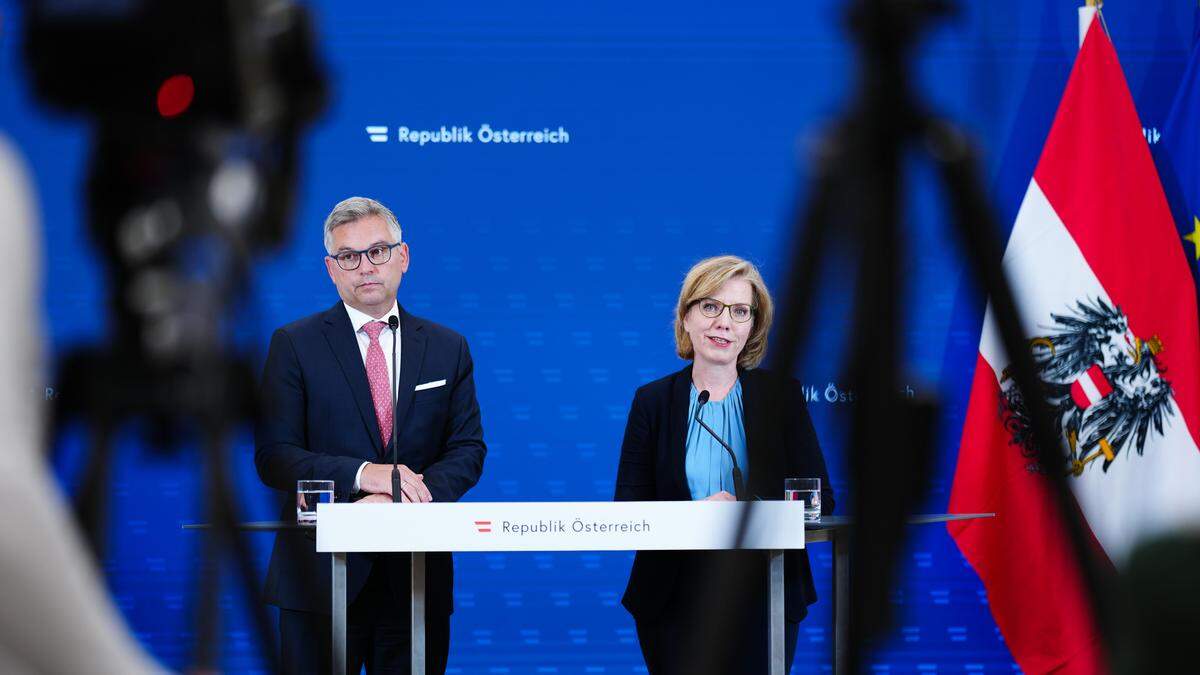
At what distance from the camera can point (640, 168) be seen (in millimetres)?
5422

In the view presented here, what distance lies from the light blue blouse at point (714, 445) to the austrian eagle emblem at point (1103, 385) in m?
1.50

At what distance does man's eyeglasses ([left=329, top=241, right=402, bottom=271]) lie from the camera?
4008 millimetres

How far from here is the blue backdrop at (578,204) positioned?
524 centimetres

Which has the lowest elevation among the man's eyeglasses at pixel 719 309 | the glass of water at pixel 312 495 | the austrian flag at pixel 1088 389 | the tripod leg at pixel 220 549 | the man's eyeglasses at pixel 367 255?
the tripod leg at pixel 220 549

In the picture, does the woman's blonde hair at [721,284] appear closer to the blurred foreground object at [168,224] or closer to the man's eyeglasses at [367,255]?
the man's eyeglasses at [367,255]

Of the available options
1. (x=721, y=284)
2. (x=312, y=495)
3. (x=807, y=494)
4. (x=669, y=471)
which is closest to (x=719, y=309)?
(x=721, y=284)

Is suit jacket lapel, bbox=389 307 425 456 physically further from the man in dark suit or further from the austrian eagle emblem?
the austrian eagle emblem

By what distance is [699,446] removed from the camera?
3832 millimetres

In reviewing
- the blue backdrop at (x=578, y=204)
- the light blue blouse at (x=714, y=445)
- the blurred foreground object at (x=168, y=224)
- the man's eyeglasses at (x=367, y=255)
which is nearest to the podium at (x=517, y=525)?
the light blue blouse at (x=714, y=445)

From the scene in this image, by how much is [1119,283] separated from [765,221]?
149cm

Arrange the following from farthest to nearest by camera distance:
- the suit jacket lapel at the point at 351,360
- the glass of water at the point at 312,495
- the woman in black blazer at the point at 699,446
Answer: the suit jacket lapel at the point at 351,360 < the woman in black blazer at the point at 699,446 < the glass of water at the point at 312,495

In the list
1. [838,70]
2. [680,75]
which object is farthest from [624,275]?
[838,70]

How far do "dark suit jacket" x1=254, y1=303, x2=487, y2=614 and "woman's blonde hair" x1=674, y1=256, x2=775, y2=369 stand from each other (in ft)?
2.45

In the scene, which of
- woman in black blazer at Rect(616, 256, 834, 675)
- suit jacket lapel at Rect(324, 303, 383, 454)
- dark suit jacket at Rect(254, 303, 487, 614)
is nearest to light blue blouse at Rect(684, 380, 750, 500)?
woman in black blazer at Rect(616, 256, 834, 675)
